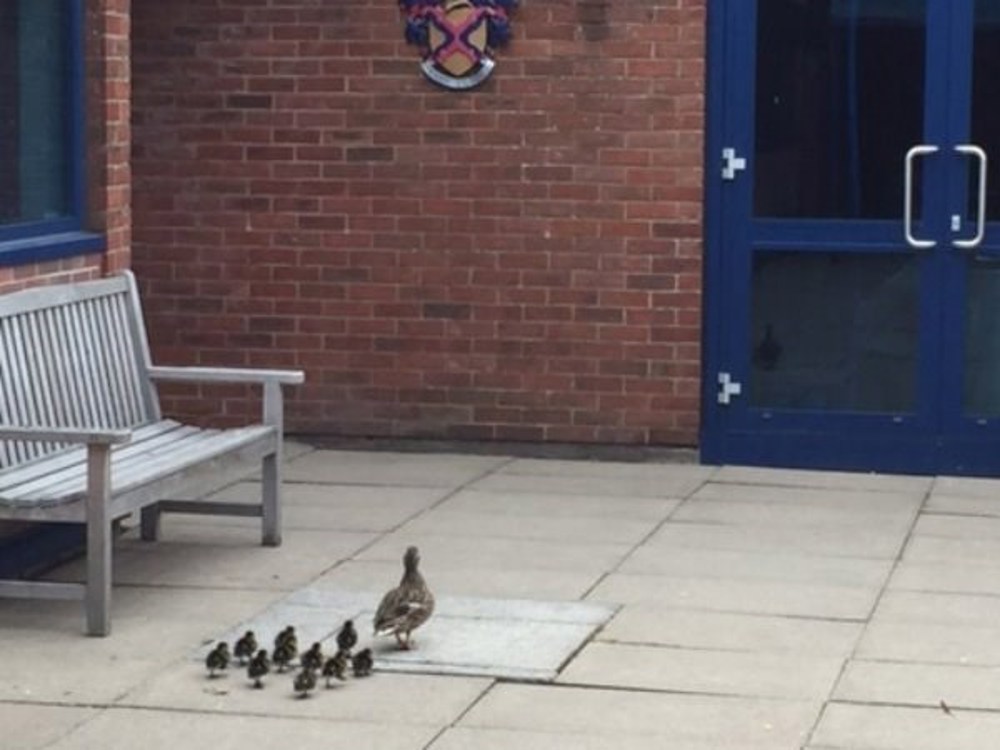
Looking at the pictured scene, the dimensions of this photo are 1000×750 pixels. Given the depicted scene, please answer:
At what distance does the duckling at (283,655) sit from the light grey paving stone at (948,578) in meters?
2.49

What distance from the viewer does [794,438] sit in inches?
451

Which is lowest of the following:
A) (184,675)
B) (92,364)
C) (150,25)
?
(184,675)

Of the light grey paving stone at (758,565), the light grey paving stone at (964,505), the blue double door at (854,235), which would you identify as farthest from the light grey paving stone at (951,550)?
the blue double door at (854,235)

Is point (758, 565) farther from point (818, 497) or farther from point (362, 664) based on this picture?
point (362, 664)

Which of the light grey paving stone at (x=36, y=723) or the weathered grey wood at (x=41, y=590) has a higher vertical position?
the weathered grey wood at (x=41, y=590)

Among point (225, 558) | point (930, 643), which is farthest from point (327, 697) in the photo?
point (225, 558)

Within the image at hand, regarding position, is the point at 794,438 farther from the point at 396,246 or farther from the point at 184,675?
the point at 184,675

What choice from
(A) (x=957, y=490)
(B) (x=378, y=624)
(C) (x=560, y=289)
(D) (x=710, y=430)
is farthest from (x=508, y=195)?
(B) (x=378, y=624)

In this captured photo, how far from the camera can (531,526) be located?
32.6ft

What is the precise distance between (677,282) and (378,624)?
4.35 metres

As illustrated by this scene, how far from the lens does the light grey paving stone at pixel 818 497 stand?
1050cm

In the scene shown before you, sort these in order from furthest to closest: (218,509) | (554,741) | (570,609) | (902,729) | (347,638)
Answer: (218,509) → (570,609) → (347,638) → (902,729) → (554,741)

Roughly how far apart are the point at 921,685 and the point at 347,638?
5.56 ft

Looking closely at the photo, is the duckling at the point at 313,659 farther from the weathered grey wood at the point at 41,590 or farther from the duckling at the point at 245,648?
the weathered grey wood at the point at 41,590
